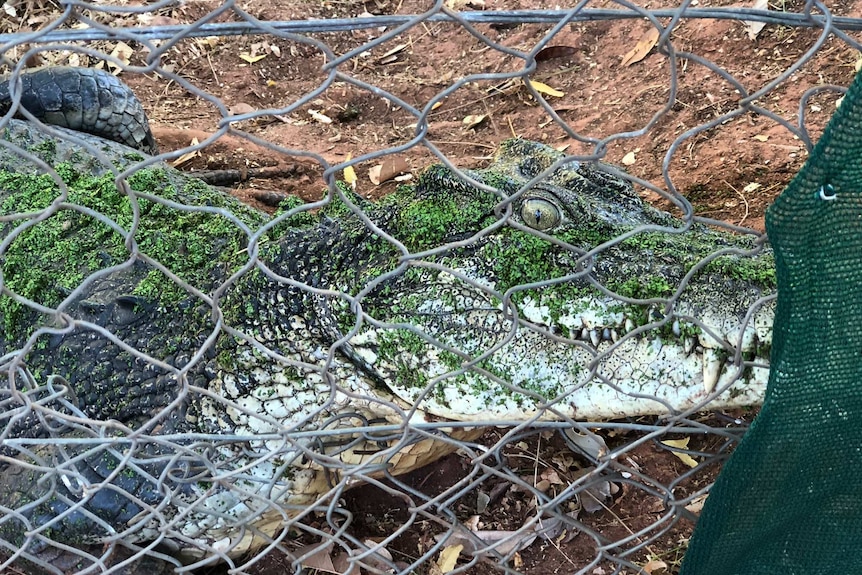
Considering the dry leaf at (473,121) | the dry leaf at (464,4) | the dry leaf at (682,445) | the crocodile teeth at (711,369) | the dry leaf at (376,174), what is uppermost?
the crocodile teeth at (711,369)

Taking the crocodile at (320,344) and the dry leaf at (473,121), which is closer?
the crocodile at (320,344)

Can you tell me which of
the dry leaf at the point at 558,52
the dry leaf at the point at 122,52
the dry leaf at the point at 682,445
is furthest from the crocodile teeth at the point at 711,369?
the dry leaf at the point at 122,52

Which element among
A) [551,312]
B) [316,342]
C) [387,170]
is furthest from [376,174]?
[551,312]

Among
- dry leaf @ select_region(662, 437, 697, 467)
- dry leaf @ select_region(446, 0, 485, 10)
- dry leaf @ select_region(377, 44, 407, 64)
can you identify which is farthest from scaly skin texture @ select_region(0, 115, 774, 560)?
dry leaf @ select_region(446, 0, 485, 10)

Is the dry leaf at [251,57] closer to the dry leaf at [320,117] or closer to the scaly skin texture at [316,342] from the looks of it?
the dry leaf at [320,117]

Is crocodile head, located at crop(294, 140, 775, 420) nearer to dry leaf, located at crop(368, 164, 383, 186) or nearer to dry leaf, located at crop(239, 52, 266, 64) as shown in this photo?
dry leaf, located at crop(368, 164, 383, 186)

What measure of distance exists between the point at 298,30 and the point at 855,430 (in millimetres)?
1202

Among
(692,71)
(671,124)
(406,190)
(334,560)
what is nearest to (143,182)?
(406,190)

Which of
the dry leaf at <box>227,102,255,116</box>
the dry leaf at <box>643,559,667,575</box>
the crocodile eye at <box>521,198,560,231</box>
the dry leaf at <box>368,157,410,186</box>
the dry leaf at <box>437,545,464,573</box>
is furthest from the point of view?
the dry leaf at <box>227,102,255,116</box>

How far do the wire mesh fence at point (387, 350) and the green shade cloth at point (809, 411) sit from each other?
0.11 meters

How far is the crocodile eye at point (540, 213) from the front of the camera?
2090 mm

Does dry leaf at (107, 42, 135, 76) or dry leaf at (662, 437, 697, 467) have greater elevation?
dry leaf at (662, 437, 697, 467)

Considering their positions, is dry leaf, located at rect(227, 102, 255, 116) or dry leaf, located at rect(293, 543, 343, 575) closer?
dry leaf, located at rect(293, 543, 343, 575)

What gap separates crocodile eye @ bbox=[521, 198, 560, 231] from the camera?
2.09 m
